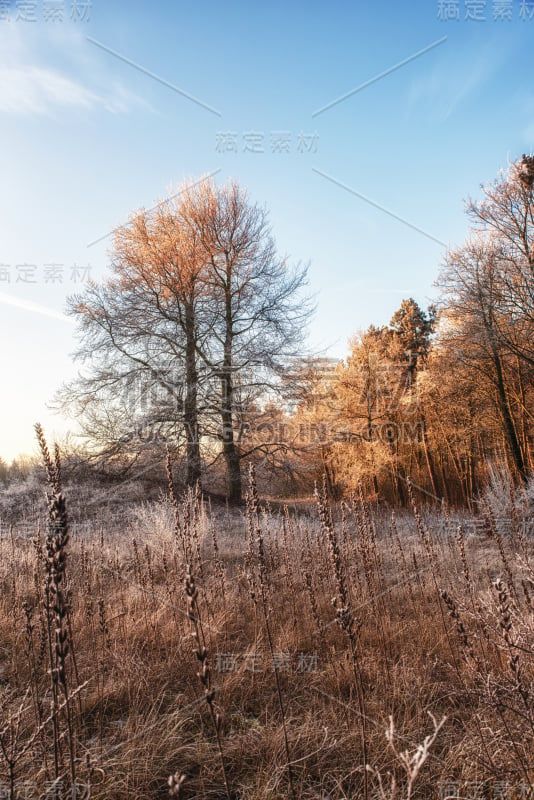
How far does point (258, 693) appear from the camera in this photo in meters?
2.82

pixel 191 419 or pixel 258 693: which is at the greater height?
pixel 191 419

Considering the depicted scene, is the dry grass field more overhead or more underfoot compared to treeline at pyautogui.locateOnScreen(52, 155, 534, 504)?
more underfoot

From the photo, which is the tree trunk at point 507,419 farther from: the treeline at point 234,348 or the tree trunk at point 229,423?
the tree trunk at point 229,423

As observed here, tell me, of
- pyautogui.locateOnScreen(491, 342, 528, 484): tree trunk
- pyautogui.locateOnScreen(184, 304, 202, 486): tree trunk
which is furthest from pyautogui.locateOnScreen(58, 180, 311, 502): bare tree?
pyautogui.locateOnScreen(491, 342, 528, 484): tree trunk

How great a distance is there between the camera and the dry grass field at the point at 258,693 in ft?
5.29

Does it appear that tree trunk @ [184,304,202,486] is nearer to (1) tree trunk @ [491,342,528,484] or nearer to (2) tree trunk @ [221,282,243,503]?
(2) tree trunk @ [221,282,243,503]

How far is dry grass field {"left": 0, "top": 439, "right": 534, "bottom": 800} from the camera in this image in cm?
161

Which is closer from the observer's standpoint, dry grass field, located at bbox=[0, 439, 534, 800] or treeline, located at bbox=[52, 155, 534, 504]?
dry grass field, located at bbox=[0, 439, 534, 800]

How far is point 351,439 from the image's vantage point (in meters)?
19.2

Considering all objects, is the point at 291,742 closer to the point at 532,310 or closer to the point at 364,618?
the point at 364,618

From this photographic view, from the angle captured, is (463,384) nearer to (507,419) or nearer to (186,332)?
(507,419)

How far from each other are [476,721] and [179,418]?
13234mm

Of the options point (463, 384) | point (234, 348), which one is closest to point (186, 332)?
point (234, 348)

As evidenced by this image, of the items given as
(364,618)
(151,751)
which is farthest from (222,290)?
(151,751)
